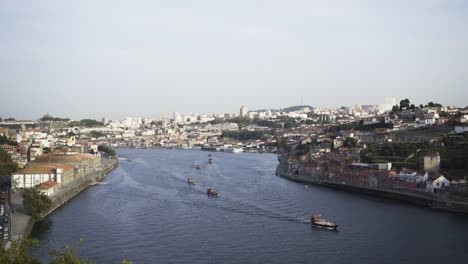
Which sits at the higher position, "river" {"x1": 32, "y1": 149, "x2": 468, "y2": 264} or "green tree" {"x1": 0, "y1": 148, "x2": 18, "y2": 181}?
"green tree" {"x1": 0, "y1": 148, "x2": 18, "y2": 181}

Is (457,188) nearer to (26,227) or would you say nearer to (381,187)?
(381,187)

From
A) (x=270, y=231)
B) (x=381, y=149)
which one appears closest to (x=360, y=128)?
(x=381, y=149)

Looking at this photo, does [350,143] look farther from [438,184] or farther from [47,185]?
[47,185]

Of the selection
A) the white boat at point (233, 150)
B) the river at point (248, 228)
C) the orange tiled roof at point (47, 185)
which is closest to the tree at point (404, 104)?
the white boat at point (233, 150)

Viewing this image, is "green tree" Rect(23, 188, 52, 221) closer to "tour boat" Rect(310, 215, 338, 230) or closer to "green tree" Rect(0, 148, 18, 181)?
"green tree" Rect(0, 148, 18, 181)

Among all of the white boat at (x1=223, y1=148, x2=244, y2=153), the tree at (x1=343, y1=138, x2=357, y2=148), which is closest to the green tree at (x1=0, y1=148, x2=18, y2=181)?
the tree at (x1=343, y1=138, x2=357, y2=148)
